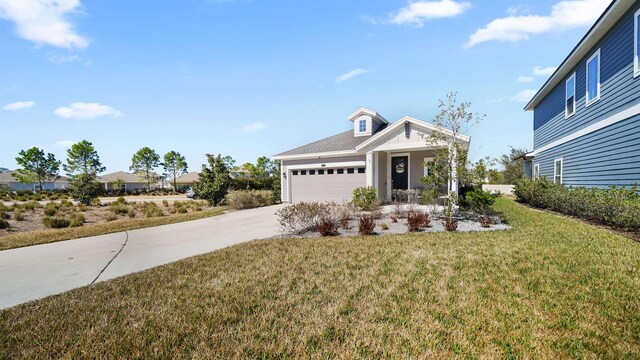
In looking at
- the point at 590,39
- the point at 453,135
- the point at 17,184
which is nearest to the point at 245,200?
the point at 453,135

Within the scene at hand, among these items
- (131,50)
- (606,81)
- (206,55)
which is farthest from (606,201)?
(131,50)

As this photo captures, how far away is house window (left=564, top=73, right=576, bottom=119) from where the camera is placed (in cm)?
1229

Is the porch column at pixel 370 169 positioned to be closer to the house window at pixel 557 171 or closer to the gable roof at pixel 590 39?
the gable roof at pixel 590 39

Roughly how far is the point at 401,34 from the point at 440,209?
24.4 ft

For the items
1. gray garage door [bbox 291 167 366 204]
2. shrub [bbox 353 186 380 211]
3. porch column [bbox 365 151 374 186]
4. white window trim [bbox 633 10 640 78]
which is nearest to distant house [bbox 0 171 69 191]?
gray garage door [bbox 291 167 366 204]

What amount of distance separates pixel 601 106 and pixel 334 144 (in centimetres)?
1216

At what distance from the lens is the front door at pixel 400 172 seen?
51.3 ft

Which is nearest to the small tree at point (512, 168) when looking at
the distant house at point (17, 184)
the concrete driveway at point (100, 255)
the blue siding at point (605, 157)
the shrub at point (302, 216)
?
the blue siding at point (605, 157)

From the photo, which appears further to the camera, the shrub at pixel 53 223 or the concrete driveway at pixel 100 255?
the shrub at pixel 53 223

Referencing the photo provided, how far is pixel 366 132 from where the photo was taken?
18.1m

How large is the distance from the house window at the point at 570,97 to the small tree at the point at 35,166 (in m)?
62.9

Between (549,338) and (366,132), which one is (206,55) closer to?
(366,132)

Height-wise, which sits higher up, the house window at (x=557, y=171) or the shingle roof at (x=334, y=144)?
the shingle roof at (x=334, y=144)

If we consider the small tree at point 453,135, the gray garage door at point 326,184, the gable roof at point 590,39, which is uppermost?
the gable roof at point 590,39
